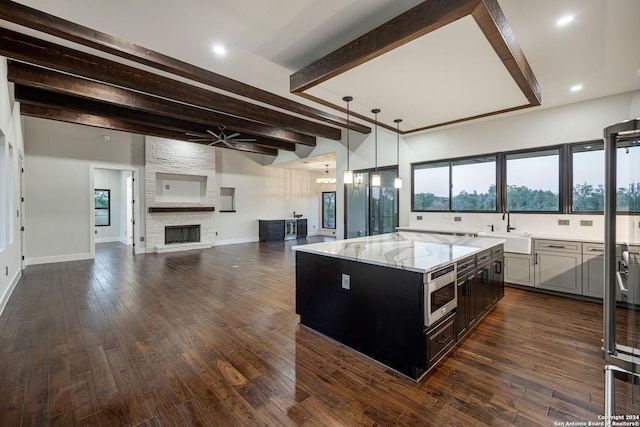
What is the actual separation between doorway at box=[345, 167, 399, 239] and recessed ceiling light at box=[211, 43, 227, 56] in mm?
4024

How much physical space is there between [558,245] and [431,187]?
246 centimetres

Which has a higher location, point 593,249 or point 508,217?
point 508,217

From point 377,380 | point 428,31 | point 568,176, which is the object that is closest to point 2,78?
point 428,31

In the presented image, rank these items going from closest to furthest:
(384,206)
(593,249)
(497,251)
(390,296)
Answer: (390,296) < (497,251) < (593,249) < (384,206)

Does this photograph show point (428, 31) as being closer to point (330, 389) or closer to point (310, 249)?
point (310, 249)

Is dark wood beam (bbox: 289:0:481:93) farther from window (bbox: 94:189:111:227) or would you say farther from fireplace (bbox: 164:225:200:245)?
window (bbox: 94:189:111:227)

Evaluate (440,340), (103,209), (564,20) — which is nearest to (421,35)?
(564,20)

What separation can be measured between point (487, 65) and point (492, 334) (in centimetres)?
277

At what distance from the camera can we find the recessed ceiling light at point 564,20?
2.42 meters

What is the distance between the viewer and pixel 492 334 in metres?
2.99

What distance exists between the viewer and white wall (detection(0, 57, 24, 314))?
11.9 ft

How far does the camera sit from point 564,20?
2.46 metres

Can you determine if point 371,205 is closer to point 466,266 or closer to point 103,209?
point 466,266

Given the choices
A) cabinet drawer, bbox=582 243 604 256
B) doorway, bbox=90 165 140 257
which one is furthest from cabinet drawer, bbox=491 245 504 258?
doorway, bbox=90 165 140 257
